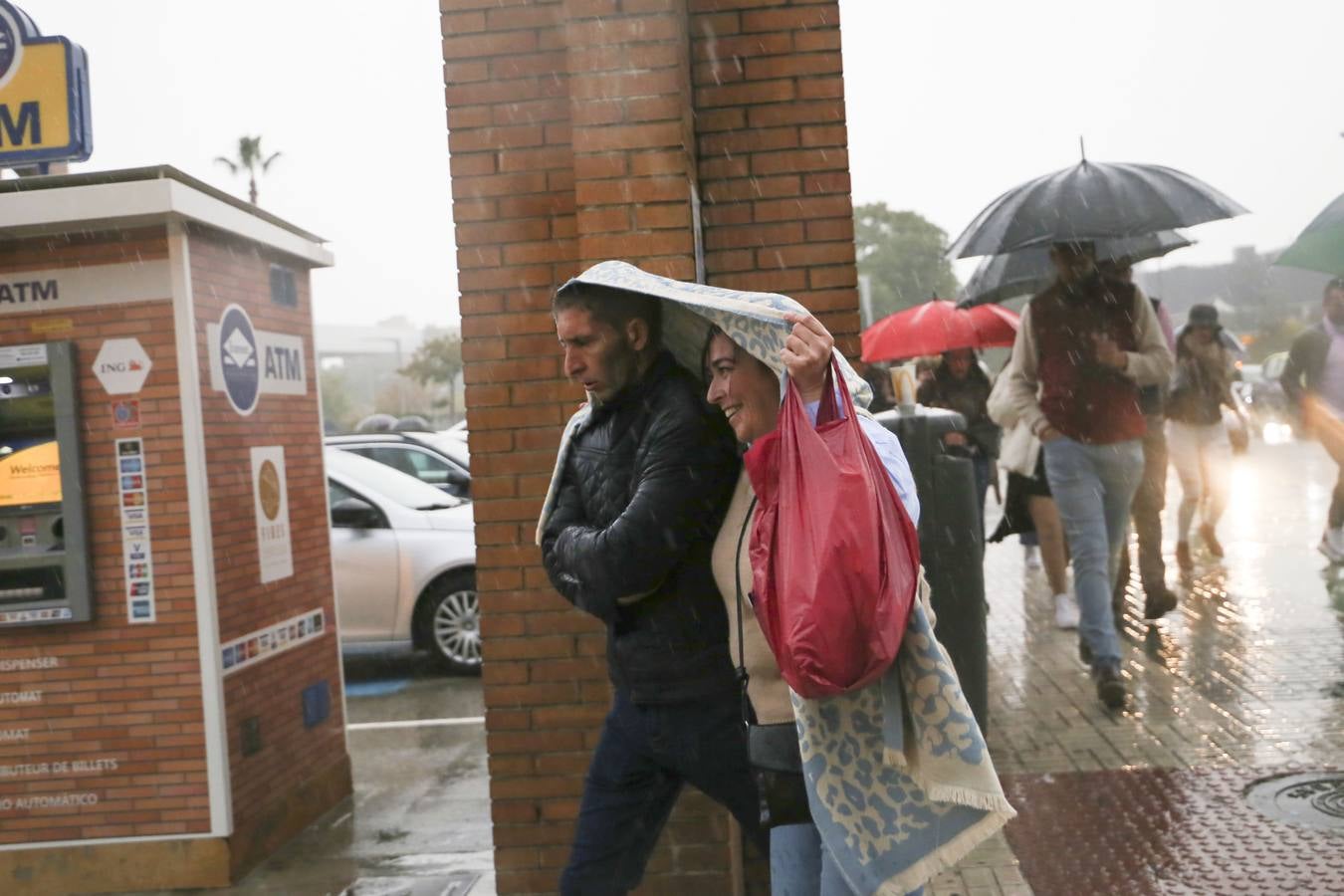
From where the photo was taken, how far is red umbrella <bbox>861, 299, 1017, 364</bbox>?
11.7 meters

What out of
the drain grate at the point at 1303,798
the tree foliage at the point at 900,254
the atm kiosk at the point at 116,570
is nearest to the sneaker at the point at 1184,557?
the drain grate at the point at 1303,798

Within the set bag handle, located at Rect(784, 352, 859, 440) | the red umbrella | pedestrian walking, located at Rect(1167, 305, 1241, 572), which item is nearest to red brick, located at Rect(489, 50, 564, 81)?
bag handle, located at Rect(784, 352, 859, 440)

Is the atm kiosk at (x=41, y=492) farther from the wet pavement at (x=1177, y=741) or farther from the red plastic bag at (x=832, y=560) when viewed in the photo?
the red plastic bag at (x=832, y=560)

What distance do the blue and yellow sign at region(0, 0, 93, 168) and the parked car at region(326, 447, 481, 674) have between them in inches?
149

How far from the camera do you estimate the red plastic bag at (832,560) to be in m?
2.51

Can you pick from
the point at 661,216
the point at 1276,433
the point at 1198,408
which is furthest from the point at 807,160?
the point at 1276,433

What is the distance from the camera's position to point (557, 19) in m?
4.66

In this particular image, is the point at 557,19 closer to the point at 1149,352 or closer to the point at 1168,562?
the point at 1149,352

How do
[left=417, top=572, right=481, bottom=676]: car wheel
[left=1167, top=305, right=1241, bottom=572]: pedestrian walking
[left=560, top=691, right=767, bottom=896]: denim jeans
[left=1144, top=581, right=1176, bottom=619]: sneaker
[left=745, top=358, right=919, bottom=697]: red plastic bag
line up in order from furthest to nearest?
1. [left=1167, top=305, right=1241, bottom=572]: pedestrian walking
2. [left=417, top=572, right=481, bottom=676]: car wheel
3. [left=1144, top=581, right=1176, bottom=619]: sneaker
4. [left=560, top=691, right=767, bottom=896]: denim jeans
5. [left=745, top=358, right=919, bottom=697]: red plastic bag

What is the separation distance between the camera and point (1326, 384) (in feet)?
32.8

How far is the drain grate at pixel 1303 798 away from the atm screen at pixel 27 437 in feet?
15.8

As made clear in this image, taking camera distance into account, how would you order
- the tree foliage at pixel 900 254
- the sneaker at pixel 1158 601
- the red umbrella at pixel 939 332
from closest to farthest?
1. the sneaker at pixel 1158 601
2. the red umbrella at pixel 939 332
3. the tree foliage at pixel 900 254

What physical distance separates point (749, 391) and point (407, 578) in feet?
22.8

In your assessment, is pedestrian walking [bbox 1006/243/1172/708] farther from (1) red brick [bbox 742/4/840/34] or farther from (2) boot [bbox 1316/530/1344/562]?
(2) boot [bbox 1316/530/1344/562]
